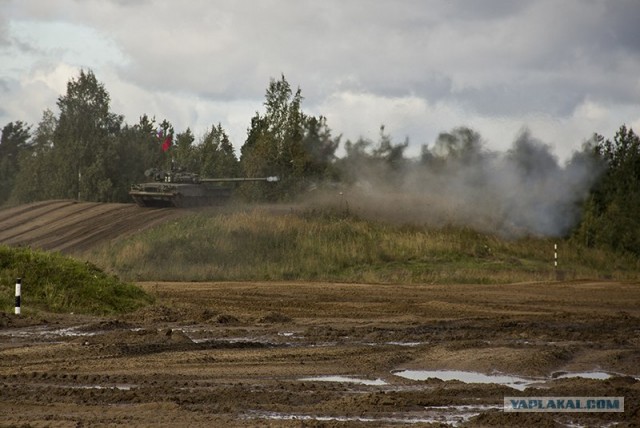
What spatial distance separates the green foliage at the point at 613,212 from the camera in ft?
118

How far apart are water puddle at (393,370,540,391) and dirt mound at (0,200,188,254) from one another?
27.1 m

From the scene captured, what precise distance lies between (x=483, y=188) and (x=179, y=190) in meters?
13.0

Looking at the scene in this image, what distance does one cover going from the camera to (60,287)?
22.7 meters

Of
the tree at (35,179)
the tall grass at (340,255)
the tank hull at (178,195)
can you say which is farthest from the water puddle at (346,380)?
the tree at (35,179)

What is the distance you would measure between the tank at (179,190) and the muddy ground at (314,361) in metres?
19.3

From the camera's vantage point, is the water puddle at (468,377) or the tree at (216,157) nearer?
the water puddle at (468,377)

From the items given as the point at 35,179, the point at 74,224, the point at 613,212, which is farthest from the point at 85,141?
the point at 613,212

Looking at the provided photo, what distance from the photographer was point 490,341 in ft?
54.7

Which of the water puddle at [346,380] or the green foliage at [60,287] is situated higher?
the green foliage at [60,287]

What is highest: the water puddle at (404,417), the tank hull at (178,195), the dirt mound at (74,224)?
the tank hull at (178,195)

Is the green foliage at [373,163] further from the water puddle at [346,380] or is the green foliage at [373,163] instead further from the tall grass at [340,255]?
the water puddle at [346,380]

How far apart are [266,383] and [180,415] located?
7.80 feet

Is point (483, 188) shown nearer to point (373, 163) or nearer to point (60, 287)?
point (373, 163)

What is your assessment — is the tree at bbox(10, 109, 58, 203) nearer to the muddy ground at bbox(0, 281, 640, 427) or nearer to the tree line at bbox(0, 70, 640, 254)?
the tree line at bbox(0, 70, 640, 254)
